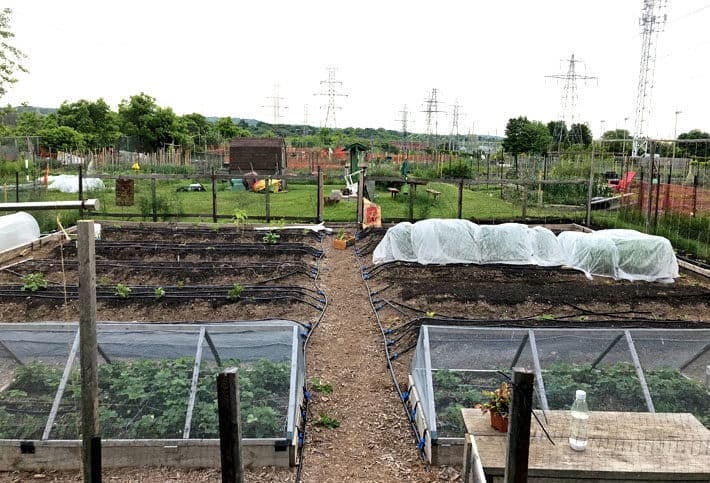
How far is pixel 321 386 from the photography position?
20.9 feet

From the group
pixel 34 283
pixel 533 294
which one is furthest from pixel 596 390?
pixel 34 283

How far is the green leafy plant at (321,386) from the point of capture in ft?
20.7

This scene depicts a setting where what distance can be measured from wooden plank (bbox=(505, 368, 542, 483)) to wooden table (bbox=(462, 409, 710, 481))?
675mm

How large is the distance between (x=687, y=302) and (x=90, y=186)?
21.5 meters

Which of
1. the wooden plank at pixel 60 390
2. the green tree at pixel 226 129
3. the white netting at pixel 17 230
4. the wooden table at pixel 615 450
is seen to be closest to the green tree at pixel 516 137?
the white netting at pixel 17 230

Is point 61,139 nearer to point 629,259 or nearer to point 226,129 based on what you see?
point 226,129

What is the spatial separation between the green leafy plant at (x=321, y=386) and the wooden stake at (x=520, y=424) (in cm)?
376

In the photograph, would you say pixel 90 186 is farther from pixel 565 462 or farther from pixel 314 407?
pixel 565 462

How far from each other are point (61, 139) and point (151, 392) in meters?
38.4

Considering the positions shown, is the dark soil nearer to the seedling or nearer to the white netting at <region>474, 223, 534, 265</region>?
the white netting at <region>474, 223, 534, 265</region>

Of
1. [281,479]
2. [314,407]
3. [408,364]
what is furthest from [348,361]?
[281,479]

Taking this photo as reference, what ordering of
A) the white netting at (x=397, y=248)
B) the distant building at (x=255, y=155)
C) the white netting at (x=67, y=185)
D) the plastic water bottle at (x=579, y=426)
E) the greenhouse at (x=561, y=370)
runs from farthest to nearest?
the distant building at (x=255, y=155)
the white netting at (x=67, y=185)
the white netting at (x=397, y=248)
the greenhouse at (x=561, y=370)
the plastic water bottle at (x=579, y=426)

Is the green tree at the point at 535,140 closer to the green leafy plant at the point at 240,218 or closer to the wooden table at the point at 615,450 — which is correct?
the green leafy plant at the point at 240,218

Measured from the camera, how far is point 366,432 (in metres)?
5.48
